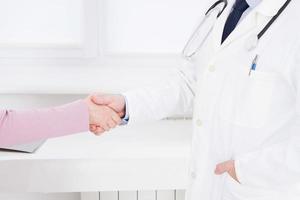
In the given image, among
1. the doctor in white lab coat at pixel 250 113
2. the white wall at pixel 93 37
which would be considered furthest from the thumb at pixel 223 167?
the white wall at pixel 93 37

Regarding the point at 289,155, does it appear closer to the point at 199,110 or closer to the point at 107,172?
the point at 199,110

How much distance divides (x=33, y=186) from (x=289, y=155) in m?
0.98

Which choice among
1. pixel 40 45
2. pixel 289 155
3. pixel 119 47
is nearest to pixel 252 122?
pixel 289 155

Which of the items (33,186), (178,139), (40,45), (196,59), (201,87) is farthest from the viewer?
(40,45)

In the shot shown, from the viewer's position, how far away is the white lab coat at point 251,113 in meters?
1.00

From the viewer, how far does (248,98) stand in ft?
3.44

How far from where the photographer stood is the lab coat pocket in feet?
3.34

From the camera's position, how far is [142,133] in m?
1.90

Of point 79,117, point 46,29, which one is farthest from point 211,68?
point 46,29

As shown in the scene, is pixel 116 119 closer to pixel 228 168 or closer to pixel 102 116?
pixel 102 116

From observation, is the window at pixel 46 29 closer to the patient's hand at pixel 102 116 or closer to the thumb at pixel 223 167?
the patient's hand at pixel 102 116

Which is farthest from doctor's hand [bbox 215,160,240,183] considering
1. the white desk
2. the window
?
the window

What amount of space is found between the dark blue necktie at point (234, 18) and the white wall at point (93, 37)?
952 mm

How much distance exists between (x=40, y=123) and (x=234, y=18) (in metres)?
0.60
